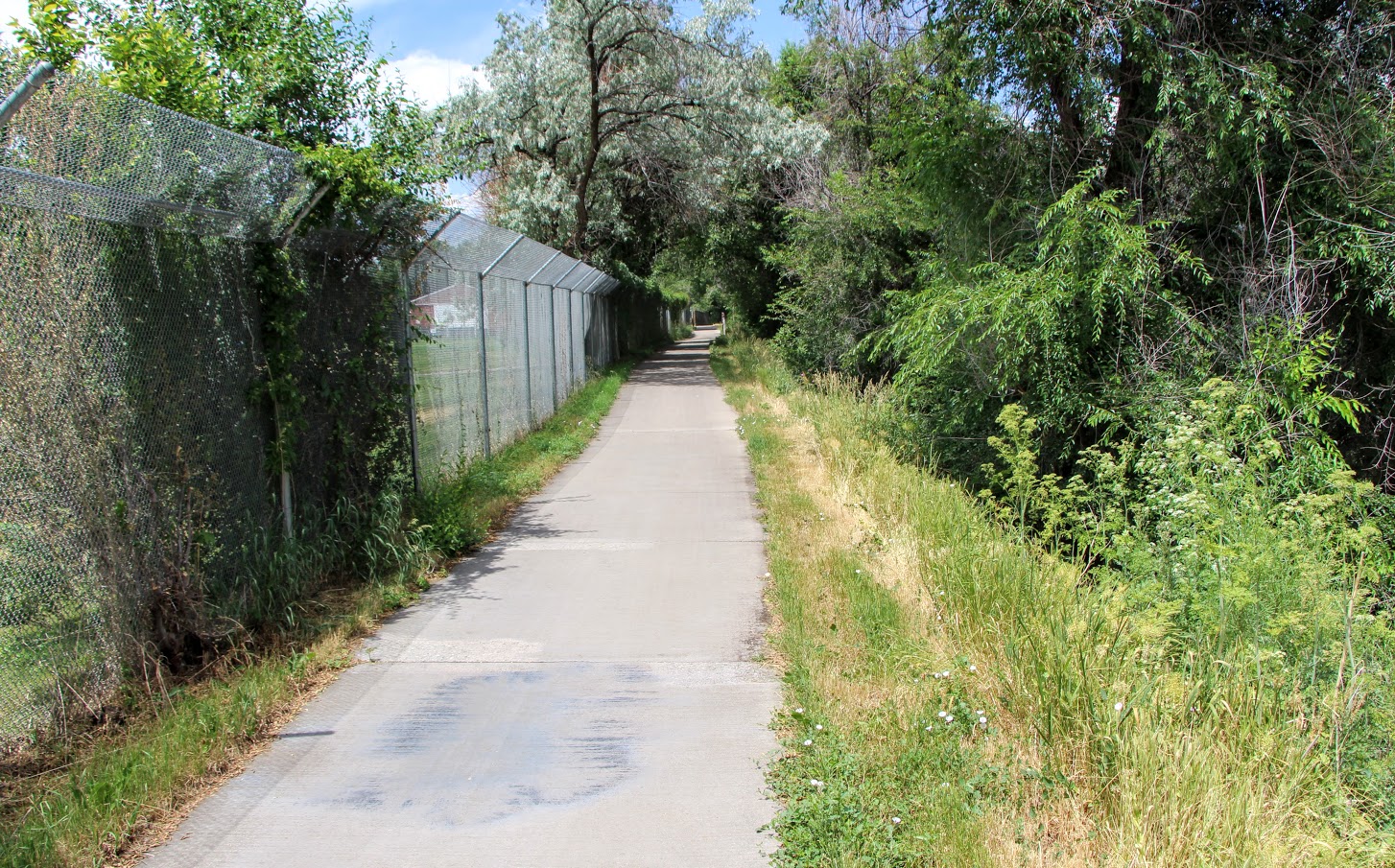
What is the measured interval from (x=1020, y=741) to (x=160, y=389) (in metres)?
4.12

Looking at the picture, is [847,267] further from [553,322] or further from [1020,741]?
[1020,741]

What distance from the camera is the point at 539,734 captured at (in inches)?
167

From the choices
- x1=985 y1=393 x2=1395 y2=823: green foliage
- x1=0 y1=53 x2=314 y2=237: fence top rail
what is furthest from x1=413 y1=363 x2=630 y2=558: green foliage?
x1=985 y1=393 x2=1395 y2=823: green foliage

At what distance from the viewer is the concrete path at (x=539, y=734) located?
3365mm

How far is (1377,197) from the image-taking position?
825 cm

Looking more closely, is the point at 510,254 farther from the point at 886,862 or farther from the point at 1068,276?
the point at 886,862

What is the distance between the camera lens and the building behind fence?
12.6 ft

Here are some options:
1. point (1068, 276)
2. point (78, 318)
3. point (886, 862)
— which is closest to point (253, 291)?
point (78, 318)

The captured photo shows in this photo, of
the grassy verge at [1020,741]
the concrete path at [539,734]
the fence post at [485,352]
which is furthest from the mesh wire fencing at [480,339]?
the grassy verge at [1020,741]

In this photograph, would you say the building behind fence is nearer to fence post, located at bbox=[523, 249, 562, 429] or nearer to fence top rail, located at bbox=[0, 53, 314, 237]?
fence top rail, located at bbox=[0, 53, 314, 237]

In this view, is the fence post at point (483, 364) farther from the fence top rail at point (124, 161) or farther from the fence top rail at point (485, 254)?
the fence top rail at point (124, 161)

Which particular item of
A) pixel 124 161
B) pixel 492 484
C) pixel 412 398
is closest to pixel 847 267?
pixel 492 484

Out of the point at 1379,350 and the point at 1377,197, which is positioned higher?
the point at 1377,197

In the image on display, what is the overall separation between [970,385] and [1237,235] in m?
2.85
